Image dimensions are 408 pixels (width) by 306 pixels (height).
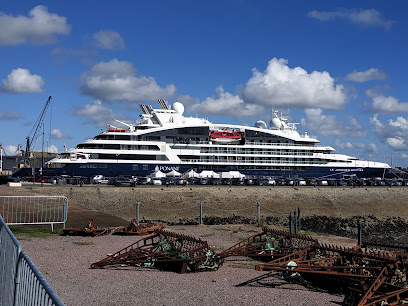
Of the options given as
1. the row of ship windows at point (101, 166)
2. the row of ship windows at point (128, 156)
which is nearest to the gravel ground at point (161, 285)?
the row of ship windows at point (101, 166)

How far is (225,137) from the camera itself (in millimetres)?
85562

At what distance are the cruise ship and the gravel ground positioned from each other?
63086 millimetres

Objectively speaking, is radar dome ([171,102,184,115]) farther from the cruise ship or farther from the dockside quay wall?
the dockside quay wall

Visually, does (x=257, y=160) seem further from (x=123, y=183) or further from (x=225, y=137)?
(x=123, y=183)

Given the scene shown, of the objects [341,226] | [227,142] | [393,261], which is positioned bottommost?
[341,226]

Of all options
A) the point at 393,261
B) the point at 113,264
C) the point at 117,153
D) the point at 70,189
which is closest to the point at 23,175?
the point at 117,153

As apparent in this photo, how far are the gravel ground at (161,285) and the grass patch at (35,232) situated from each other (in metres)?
3.49

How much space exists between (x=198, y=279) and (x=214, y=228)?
10.8 meters

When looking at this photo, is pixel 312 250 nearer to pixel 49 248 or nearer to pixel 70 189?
pixel 49 248

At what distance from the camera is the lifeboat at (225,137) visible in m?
84.8

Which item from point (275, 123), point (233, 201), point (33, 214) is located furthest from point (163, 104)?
point (33, 214)

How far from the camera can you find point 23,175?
76000mm

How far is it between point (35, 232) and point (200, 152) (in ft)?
218

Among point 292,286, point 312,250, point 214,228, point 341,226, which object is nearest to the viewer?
point 292,286
